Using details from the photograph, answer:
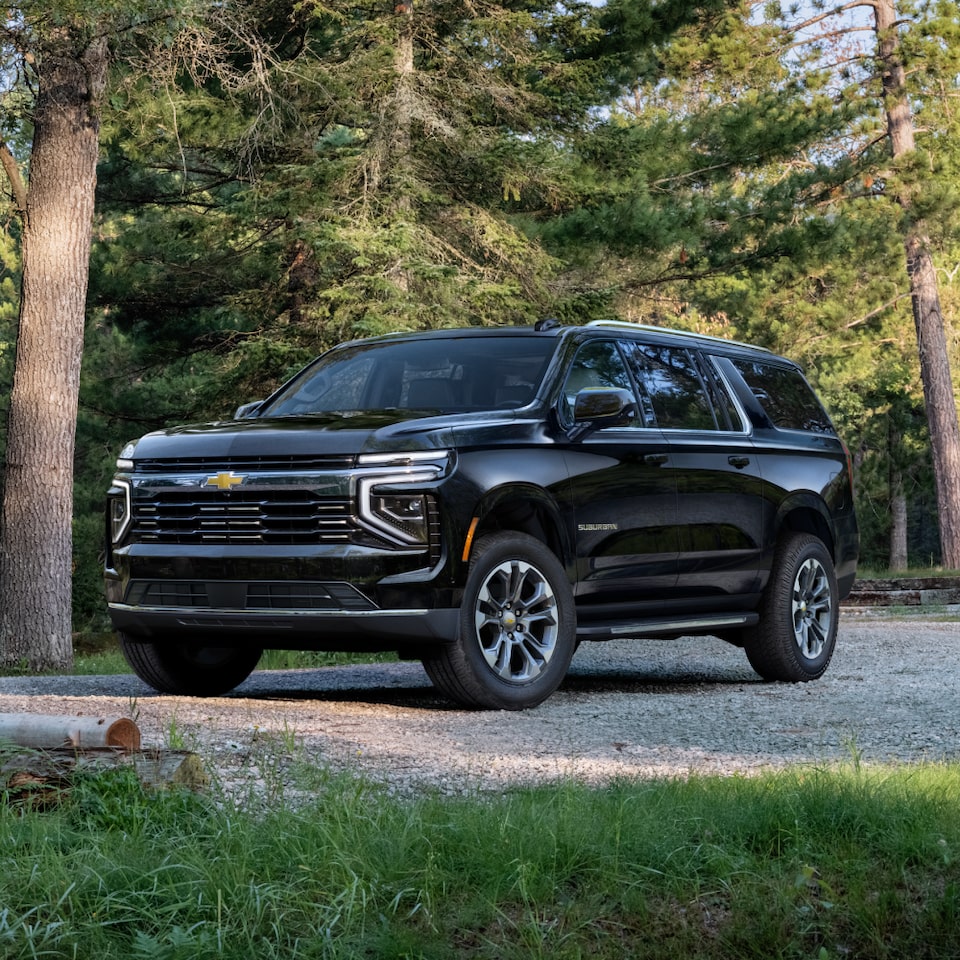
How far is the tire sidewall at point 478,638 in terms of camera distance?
7.40 meters

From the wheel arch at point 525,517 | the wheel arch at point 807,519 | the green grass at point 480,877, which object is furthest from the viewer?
the wheel arch at point 807,519

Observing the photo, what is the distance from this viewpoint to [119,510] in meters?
8.03

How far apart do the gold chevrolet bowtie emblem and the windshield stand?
122 centimetres

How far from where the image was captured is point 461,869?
427cm

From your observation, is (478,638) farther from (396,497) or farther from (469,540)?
(396,497)

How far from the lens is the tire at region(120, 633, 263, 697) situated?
27.5ft

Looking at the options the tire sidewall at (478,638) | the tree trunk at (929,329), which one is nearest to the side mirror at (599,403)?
the tire sidewall at (478,638)

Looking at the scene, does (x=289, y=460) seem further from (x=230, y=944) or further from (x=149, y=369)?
(x=149, y=369)

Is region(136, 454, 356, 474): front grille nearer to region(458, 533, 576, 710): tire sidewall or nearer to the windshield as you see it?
region(458, 533, 576, 710): tire sidewall

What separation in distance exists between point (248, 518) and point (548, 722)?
1784mm

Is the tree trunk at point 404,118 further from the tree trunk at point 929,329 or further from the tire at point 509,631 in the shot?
the tree trunk at point 929,329

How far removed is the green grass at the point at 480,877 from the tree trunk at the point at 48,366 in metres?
10.2

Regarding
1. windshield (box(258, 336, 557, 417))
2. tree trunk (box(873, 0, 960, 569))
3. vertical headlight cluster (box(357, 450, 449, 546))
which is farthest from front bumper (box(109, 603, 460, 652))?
tree trunk (box(873, 0, 960, 569))

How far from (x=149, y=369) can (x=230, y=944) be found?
2454 cm
